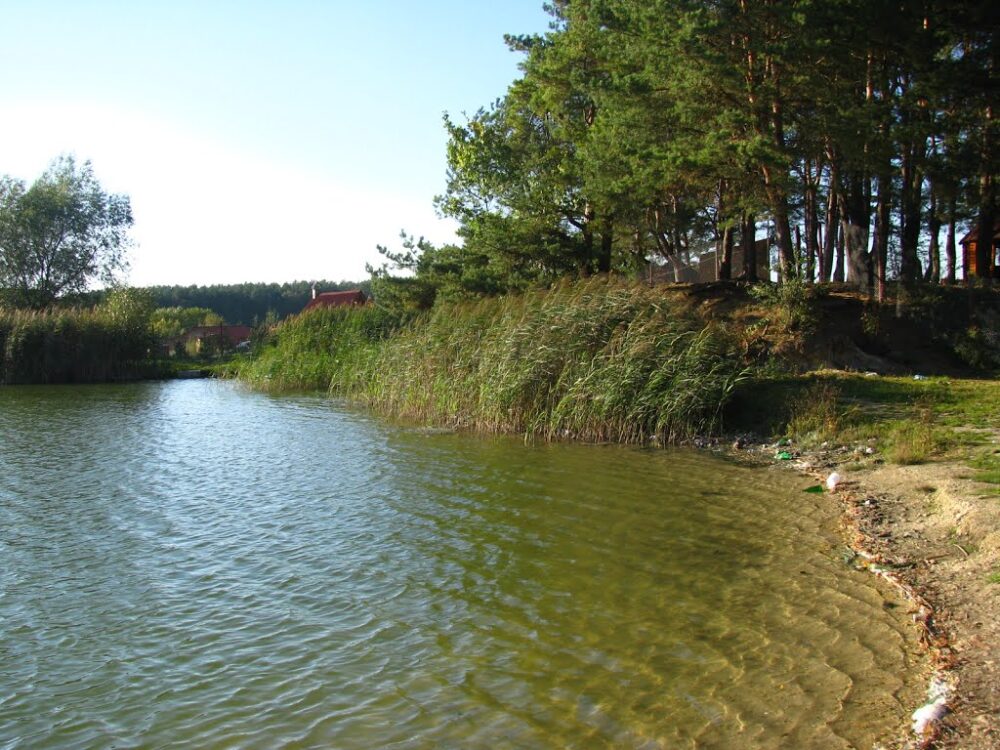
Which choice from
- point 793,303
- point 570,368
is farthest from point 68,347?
point 793,303

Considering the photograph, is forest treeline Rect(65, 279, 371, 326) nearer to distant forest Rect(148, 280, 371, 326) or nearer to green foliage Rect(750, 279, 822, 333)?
distant forest Rect(148, 280, 371, 326)

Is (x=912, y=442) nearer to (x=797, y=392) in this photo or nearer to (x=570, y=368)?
(x=797, y=392)

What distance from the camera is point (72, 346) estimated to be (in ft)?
98.1

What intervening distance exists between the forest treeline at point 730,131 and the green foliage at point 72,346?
490 inches

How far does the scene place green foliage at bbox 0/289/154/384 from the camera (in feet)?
95.8

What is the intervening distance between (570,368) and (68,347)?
78.0ft

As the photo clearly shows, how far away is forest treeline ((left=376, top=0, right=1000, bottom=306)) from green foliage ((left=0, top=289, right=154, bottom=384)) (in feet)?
40.8

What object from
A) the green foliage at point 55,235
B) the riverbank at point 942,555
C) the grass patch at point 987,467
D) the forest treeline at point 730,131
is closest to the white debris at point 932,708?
the riverbank at point 942,555

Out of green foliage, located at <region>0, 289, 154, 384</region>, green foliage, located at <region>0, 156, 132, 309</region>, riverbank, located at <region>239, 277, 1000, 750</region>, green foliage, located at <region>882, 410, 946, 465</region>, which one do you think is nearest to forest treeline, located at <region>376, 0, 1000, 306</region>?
riverbank, located at <region>239, 277, 1000, 750</region>

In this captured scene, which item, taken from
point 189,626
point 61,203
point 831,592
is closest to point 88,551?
point 189,626

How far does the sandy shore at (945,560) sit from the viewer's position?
4.18 meters

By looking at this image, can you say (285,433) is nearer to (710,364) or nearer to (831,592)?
(710,364)

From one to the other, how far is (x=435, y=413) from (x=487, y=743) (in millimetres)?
12123

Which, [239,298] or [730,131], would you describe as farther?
[239,298]
